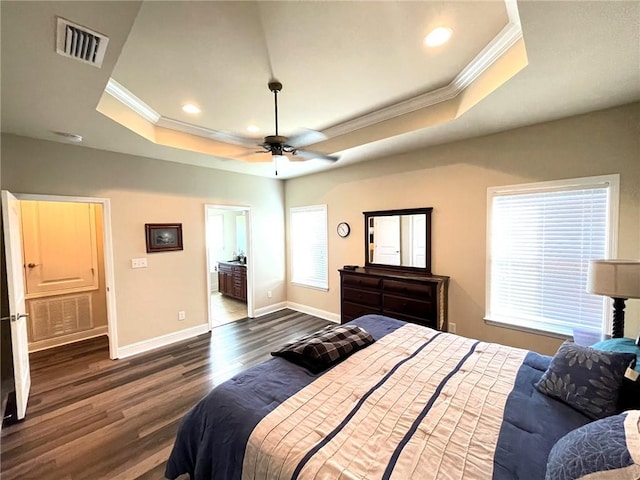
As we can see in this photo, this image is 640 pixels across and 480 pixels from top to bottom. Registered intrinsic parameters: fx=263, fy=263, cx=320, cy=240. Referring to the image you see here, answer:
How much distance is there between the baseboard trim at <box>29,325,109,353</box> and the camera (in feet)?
12.1

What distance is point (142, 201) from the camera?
12.1ft

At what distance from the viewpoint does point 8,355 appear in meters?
2.25

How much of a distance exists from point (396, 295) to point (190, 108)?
3.30m

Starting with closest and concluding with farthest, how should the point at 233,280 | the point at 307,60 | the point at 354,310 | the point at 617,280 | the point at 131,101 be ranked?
the point at 617,280 → the point at 307,60 → the point at 131,101 → the point at 354,310 → the point at 233,280

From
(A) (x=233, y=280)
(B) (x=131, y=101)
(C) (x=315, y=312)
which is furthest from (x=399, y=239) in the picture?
(A) (x=233, y=280)

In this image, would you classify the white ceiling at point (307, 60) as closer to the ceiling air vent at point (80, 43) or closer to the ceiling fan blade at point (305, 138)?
the ceiling air vent at point (80, 43)

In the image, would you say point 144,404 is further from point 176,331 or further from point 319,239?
point 319,239

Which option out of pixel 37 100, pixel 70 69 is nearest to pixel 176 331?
pixel 37 100

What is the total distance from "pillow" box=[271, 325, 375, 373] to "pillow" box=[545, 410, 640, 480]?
1.14 metres

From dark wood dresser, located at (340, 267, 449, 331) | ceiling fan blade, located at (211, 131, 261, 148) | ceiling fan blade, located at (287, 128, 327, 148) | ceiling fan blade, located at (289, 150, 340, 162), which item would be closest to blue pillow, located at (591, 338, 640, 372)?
dark wood dresser, located at (340, 267, 449, 331)

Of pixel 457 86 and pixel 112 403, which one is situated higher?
pixel 457 86

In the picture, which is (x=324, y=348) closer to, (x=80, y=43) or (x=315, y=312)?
(x=80, y=43)

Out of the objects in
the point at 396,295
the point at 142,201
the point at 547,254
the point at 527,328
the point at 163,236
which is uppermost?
the point at 142,201

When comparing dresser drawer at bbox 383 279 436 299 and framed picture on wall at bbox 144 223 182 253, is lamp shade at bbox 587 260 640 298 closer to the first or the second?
dresser drawer at bbox 383 279 436 299
